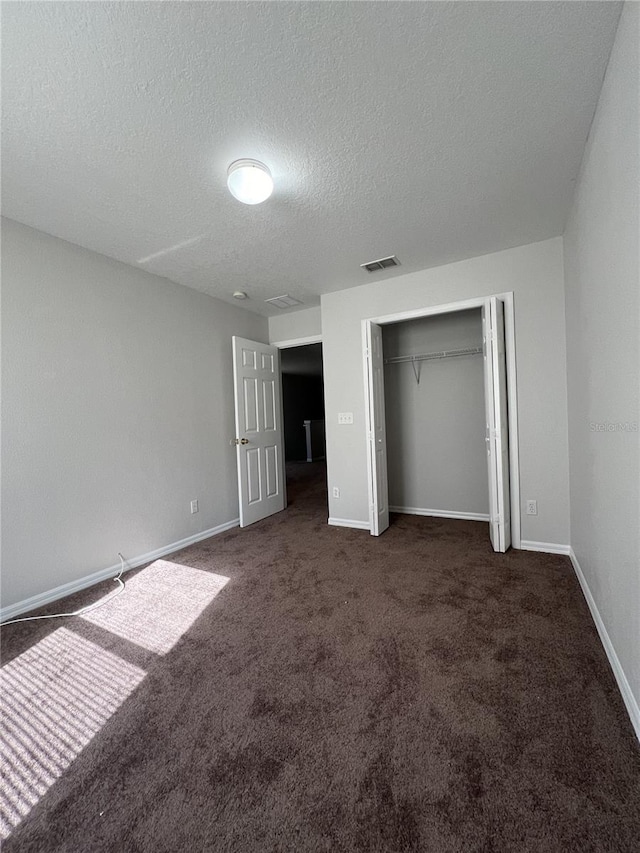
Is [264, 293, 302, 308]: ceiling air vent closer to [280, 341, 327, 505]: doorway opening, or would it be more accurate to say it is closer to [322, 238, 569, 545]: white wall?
[322, 238, 569, 545]: white wall

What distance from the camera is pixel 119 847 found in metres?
0.96

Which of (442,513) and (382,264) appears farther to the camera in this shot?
(442,513)

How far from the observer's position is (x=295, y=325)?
170 inches

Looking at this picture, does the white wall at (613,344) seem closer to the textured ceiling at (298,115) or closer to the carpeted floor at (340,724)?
the textured ceiling at (298,115)

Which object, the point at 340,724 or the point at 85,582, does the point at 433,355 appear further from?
the point at 85,582

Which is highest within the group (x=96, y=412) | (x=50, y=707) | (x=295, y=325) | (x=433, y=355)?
(x=295, y=325)

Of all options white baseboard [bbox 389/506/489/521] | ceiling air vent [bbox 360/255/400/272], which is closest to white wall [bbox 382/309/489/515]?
white baseboard [bbox 389/506/489/521]

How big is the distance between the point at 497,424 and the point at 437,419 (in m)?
1.15

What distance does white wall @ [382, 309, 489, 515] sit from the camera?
3.72 metres

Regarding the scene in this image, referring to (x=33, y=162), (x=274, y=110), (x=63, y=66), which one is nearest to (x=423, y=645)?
(x=274, y=110)

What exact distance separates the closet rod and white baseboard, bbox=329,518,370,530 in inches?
→ 73.4

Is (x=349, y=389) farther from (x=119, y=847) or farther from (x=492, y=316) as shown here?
(x=119, y=847)

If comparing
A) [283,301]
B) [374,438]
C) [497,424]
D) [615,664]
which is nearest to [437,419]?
[374,438]

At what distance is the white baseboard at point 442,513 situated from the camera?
3715mm
